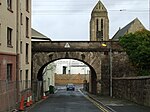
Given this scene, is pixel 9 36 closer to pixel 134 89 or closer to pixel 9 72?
pixel 9 72

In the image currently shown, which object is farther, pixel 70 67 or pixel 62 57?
pixel 70 67

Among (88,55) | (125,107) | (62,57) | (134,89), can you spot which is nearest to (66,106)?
(125,107)

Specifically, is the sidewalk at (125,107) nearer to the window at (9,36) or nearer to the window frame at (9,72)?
the window frame at (9,72)

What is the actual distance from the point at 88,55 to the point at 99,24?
58819 mm

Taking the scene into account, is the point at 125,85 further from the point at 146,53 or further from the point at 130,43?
the point at 130,43

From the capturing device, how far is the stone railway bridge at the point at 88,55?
48.8m

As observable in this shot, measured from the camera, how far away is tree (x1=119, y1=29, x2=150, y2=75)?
146 feet

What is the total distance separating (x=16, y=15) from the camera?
31.7 m

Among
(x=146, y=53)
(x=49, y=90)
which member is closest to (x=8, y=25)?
(x=146, y=53)

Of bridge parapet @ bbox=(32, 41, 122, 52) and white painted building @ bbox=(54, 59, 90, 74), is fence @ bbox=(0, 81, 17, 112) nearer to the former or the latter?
bridge parapet @ bbox=(32, 41, 122, 52)

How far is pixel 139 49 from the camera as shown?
45250 millimetres

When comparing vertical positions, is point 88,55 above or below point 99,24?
below

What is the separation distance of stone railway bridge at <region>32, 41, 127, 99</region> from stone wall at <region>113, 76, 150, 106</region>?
4537mm

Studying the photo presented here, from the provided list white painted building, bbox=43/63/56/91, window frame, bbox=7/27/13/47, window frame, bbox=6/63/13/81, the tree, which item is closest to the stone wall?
the tree
